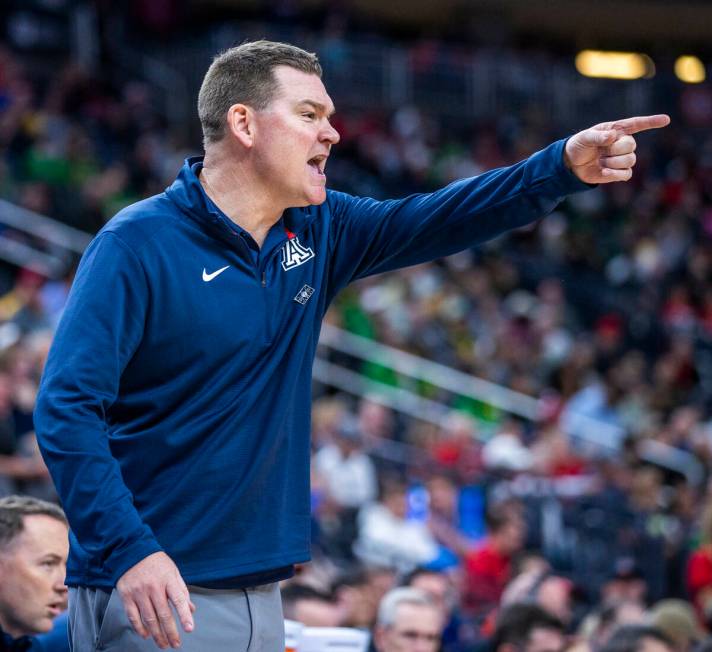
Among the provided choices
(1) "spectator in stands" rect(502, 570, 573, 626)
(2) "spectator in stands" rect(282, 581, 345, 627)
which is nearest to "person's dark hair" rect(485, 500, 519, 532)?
(1) "spectator in stands" rect(502, 570, 573, 626)

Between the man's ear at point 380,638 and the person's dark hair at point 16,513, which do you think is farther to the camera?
the man's ear at point 380,638

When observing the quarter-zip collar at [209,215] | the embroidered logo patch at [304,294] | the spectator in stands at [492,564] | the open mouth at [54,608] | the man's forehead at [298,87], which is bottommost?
the spectator in stands at [492,564]

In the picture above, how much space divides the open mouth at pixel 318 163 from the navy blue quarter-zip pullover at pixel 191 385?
14cm

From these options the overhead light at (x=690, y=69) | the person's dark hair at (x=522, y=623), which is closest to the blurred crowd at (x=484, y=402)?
the person's dark hair at (x=522, y=623)

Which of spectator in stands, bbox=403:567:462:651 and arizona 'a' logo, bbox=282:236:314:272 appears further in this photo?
spectator in stands, bbox=403:567:462:651

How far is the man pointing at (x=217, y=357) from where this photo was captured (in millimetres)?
2373

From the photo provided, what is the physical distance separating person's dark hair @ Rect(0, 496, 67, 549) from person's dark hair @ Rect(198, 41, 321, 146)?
3.90ft

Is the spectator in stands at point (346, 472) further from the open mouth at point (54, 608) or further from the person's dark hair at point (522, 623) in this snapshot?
the open mouth at point (54, 608)

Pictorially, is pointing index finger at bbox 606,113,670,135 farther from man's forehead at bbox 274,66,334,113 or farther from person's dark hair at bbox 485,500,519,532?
person's dark hair at bbox 485,500,519,532

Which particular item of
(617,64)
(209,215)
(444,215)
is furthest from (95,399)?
(617,64)

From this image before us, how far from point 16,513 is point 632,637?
2388 millimetres

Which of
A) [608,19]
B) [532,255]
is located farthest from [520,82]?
[532,255]

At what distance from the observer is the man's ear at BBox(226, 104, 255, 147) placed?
2.71 meters

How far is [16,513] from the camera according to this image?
3.42m
